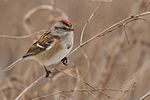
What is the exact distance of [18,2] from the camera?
569 cm

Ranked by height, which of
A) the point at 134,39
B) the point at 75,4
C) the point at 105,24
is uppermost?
the point at 75,4

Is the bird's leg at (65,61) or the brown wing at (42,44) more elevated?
the brown wing at (42,44)

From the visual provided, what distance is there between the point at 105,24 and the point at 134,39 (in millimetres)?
854

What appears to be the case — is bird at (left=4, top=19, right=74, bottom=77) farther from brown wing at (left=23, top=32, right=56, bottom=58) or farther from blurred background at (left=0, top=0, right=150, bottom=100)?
blurred background at (left=0, top=0, right=150, bottom=100)

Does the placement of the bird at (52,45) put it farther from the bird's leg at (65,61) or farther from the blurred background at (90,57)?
the blurred background at (90,57)

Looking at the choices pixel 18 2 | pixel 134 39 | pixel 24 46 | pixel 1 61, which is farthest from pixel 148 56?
pixel 1 61

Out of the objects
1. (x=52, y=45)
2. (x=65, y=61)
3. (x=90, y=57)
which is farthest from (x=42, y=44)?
(x=90, y=57)

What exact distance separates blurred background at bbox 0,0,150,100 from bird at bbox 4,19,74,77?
17 centimetres

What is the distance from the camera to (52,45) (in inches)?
143

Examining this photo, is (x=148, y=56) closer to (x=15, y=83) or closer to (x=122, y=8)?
(x=122, y=8)

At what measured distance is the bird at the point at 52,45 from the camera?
138 inches

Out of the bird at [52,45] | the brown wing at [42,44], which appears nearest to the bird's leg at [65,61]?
the bird at [52,45]

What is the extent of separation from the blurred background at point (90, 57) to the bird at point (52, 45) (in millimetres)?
168

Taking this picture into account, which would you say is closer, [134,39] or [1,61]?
[134,39]
